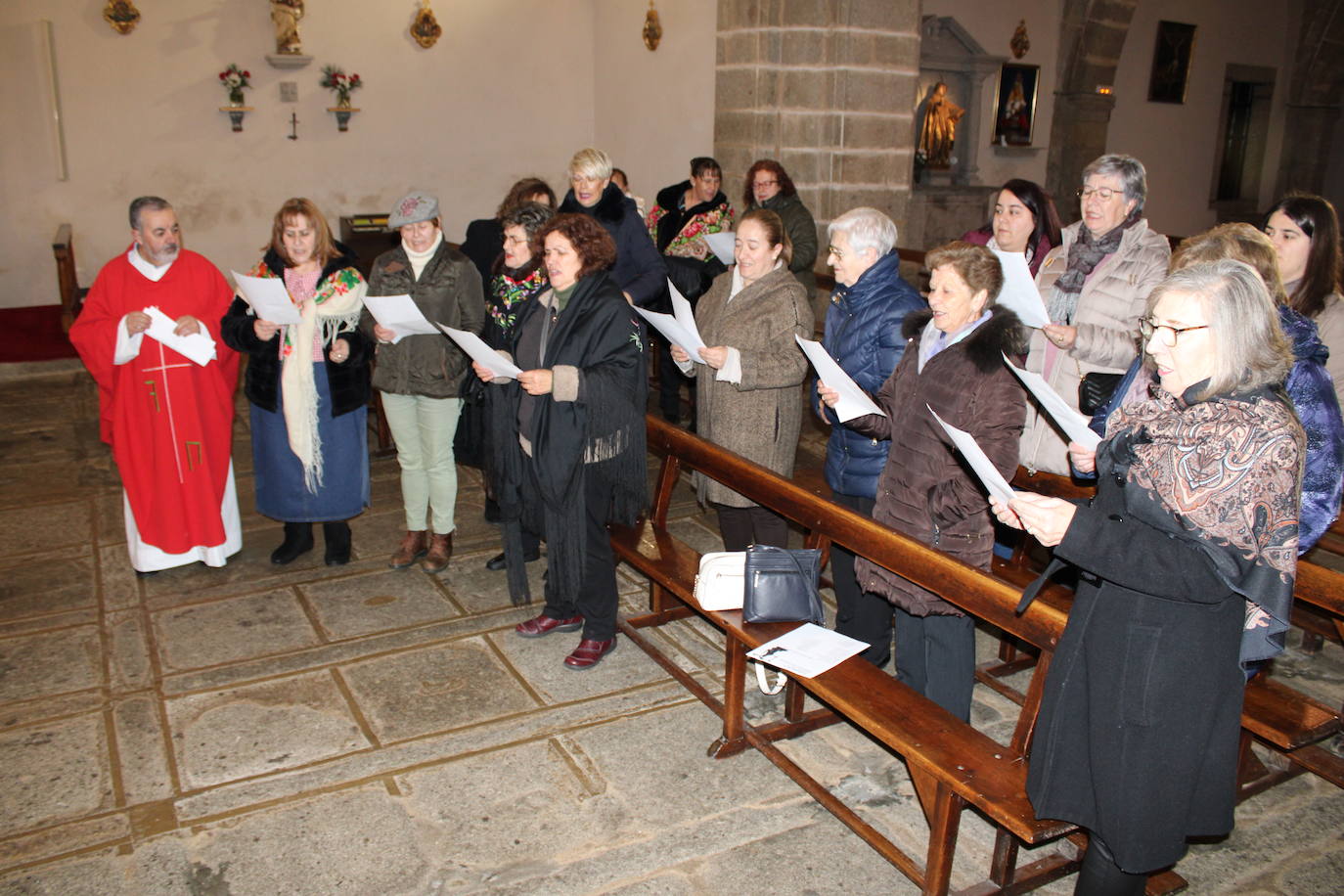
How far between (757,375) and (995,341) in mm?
1061

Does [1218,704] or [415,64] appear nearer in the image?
[1218,704]

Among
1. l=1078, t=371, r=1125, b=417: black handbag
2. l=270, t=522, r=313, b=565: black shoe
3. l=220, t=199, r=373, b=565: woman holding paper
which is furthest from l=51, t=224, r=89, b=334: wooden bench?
l=1078, t=371, r=1125, b=417: black handbag

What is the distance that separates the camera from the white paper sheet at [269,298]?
3.87m

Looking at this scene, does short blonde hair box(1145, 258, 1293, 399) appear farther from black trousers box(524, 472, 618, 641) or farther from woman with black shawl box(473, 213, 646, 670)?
black trousers box(524, 472, 618, 641)

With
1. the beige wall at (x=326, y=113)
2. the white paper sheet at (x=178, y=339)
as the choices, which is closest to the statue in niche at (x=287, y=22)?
the beige wall at (x=326, y=113)

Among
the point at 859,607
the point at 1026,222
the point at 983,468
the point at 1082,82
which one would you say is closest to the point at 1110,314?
the point at 1026,222

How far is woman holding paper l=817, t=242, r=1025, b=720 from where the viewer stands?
8.75 feet

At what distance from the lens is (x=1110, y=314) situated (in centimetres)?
347

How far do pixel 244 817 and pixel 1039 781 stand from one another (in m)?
2.06

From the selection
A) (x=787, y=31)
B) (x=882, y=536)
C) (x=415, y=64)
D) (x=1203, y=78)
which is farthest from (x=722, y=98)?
(x=1203, y=78)

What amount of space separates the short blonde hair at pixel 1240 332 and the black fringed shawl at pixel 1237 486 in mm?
32

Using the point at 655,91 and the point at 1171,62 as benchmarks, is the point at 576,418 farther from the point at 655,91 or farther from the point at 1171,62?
the point at 1171,62

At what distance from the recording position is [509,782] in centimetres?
305

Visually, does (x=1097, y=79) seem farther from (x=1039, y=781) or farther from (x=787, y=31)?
(x=1039, y=781)
